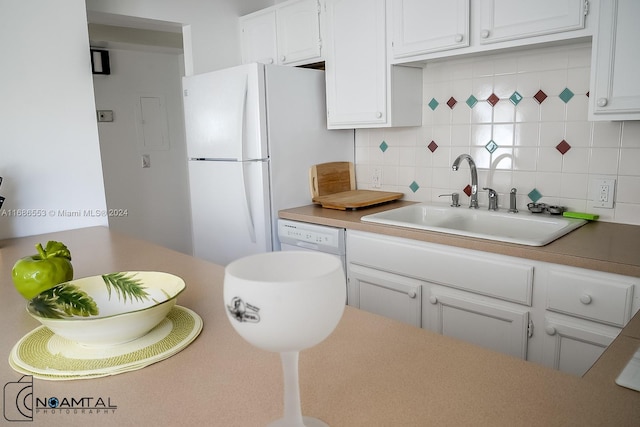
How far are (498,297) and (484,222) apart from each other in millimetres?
621

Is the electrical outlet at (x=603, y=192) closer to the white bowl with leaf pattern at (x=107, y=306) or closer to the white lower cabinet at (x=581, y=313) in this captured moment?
the white lower cabinet at (x=581, y=313)

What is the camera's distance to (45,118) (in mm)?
2240

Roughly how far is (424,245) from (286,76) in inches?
52.0

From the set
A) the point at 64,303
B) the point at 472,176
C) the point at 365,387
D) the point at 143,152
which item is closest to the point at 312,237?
the point at 472,176

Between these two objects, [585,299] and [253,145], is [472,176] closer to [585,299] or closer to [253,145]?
[585,299]

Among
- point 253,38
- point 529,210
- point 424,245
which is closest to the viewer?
point 424,245

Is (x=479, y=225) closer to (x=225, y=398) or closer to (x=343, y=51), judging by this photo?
(x=343, y=51)

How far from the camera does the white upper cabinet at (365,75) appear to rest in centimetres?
254

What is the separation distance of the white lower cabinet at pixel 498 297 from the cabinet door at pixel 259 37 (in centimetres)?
153

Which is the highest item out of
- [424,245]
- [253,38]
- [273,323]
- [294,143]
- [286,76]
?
[253,38]

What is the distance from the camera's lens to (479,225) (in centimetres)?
247

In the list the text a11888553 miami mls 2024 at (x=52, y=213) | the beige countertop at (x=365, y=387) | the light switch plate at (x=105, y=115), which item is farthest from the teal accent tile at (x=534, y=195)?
the light switch plate at (x=105, y=115)

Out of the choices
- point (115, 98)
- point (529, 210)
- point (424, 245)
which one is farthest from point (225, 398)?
point (115, 98)

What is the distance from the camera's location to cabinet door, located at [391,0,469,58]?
2.16 metres
